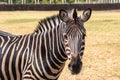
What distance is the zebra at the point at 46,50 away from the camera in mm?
5156

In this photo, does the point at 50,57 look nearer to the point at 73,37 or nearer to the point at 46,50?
the point at 46,50

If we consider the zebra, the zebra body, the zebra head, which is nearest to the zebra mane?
the zebra

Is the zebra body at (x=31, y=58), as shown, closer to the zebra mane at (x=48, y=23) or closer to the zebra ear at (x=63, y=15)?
the zebra mane at (x=48, y=23)

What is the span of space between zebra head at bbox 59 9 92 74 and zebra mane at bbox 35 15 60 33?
0.60 meters

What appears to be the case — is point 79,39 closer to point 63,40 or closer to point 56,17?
point 63,40

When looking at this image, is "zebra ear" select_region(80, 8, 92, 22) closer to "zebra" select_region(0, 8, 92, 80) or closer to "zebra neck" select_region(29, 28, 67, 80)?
"zebra" select_region(0, 8, 92, 80)

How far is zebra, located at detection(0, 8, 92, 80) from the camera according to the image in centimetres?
516

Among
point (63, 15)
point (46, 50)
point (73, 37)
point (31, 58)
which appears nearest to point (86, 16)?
point (63, 15)

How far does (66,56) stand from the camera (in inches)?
220

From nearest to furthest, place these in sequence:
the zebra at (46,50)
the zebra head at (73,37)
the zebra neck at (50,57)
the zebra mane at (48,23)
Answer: the zebra head at (73,37)
the zebra at (46,50)
the zebra neck at (50,57)
the zebra mane at (48,23)

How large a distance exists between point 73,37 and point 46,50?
74cm

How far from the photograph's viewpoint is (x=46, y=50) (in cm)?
576

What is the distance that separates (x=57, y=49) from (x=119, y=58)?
28.6 ft

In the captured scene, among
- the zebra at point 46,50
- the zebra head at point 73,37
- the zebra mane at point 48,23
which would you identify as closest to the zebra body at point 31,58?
the zebra at point 46,50
